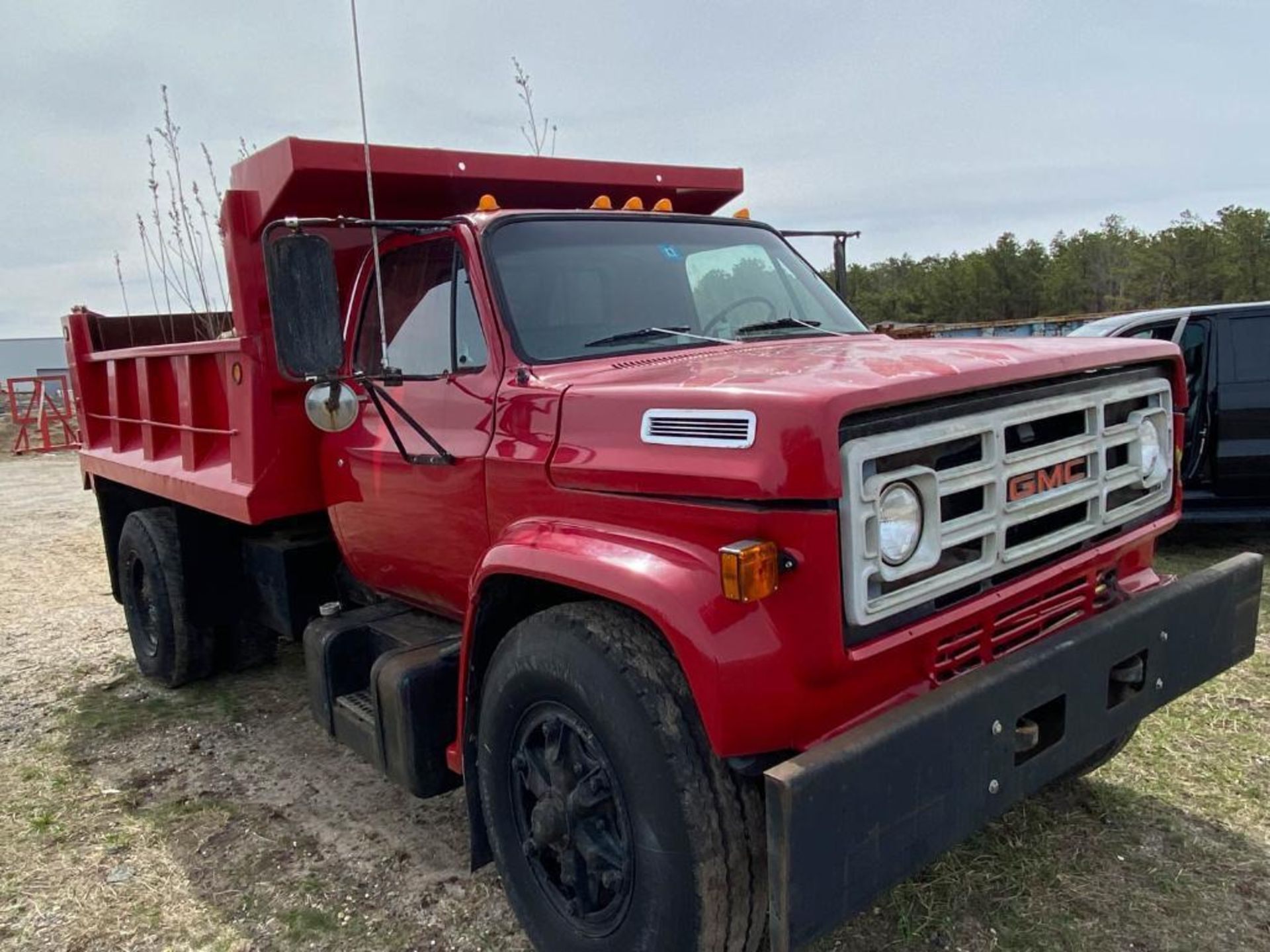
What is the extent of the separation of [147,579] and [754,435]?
427cm

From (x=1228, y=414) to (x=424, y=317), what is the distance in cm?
594

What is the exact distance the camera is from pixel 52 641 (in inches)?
252

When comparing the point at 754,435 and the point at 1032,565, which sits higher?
the point at 754,435

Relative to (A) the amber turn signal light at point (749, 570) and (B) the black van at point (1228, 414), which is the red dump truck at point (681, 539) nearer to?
(A) the amber turn signal light at point (749, 570)

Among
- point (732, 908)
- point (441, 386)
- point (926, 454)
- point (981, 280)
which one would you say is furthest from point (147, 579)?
point (981, 280)

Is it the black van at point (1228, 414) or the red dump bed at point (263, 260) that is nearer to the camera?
the red dump bed at point (263, 260)

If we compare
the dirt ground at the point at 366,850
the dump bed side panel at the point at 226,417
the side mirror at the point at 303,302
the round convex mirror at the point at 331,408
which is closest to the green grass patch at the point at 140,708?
the dirt ground at the point at 366,850

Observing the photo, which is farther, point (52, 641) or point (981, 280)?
point (981, 280)

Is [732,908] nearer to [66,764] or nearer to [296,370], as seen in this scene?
[296,370]

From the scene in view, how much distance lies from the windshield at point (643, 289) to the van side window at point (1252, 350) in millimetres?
4516

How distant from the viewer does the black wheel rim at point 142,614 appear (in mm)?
5512

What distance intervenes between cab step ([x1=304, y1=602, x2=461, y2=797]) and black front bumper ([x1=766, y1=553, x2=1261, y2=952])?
1.48 metres

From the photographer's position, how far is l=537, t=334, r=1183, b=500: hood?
83.5 inches

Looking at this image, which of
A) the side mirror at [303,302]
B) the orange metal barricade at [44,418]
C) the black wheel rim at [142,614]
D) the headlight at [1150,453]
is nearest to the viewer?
the side mirror at [303,302]
